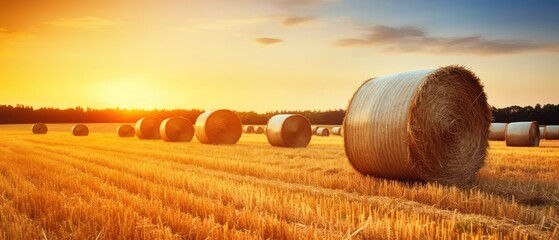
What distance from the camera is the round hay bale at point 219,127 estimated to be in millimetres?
21688

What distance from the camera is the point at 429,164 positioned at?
26.1 ft

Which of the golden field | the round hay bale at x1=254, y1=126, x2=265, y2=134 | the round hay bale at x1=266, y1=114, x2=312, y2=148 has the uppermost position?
the round hay bale at x1=266, y1=114, x2=312, y2=148

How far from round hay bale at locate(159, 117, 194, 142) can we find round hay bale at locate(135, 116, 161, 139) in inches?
140

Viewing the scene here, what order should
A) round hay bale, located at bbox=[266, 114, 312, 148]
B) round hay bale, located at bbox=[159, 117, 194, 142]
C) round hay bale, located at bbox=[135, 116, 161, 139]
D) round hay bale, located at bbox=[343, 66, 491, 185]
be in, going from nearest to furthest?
1. round hay bale, located at bbox=[343, 66, 491, 185]
2. round hay bale, located at bbox=[266, 114, 312, 148]
3. round hay bale, located at bbox=[159, 117, 194, 142]
4. round hay bale, located at bbox=[135, 116, 161, 139]

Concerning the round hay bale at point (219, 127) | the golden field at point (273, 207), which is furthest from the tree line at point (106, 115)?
the golden field at point (273, 207)

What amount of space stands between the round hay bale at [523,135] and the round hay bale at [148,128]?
63.9ft

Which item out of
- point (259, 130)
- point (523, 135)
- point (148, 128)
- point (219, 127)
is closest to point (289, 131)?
point (219, 127)

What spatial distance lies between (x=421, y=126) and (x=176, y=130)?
19.4 m

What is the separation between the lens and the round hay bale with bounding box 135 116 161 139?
94.7ft

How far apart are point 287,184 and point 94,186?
312 cm

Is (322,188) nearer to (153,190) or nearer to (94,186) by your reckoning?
(153,190)

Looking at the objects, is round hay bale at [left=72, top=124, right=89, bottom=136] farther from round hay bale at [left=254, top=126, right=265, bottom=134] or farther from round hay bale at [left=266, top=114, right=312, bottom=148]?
round hay bale at [left=266, top=114, right=312, bottom=148]

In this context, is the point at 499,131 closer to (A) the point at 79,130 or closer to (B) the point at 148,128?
(B) the point at 148,128

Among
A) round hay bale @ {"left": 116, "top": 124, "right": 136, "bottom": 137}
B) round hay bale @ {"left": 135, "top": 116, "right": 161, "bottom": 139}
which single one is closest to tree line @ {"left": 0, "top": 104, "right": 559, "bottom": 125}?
round hay bale @ {"left": 116, "top": 124, "right": 136, "bottom": 137}
